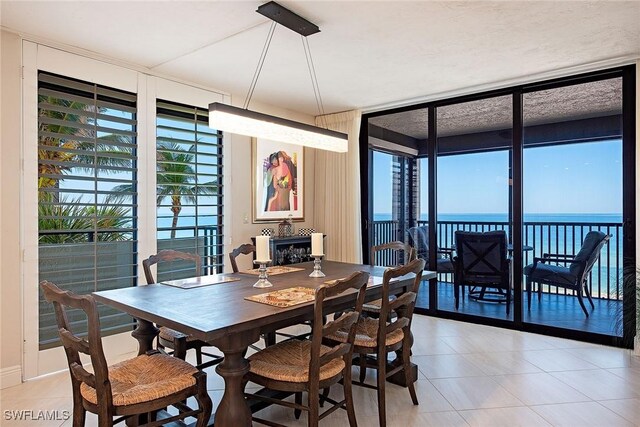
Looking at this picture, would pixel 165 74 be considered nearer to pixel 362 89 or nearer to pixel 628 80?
pixel 362 89

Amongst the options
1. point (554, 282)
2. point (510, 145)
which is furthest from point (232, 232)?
point (554, 282)

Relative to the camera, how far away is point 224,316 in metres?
1.90

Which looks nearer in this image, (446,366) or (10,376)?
(10,376)

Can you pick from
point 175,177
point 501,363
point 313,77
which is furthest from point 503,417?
point 175,177

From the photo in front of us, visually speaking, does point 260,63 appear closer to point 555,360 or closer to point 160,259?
point 160,259

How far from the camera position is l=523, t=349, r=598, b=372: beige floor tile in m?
3.25

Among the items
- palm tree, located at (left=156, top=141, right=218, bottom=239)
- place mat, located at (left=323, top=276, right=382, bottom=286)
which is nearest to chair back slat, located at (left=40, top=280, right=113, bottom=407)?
place mat, located at (left=323, top=276, right=382, bottom=286)

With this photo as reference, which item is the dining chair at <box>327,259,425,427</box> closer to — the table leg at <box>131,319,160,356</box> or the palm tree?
the table leg at <box>131,319,160,356</box>

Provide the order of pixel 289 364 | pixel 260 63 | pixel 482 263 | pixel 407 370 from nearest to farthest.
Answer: pixel 289 364, pixel 407 370, pixel 260 63, pixel 482 263

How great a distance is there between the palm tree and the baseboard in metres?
1.58

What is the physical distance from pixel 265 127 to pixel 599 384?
307cm

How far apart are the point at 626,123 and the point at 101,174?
4.76 meters

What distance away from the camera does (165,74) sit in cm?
390

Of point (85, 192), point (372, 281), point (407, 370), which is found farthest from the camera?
point (85, 192)
